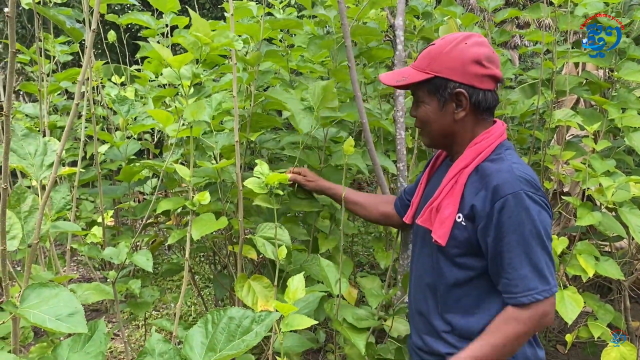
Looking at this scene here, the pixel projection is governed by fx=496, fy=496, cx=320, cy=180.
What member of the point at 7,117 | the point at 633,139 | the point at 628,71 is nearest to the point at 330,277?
the point at 7,117

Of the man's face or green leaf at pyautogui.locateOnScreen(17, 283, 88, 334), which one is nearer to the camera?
green leaf at pyautogui.locateOnScreen(17, 283, 88, 334)

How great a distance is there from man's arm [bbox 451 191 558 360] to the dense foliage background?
494 mm

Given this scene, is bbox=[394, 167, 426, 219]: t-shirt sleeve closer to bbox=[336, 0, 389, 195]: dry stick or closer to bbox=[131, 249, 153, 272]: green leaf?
bbox=[336, 0, 389, 195]: dry stick

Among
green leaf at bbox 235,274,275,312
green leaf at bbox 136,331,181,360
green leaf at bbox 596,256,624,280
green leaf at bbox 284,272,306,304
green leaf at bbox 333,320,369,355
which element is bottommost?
green leaf at bbox 596,256,624,280

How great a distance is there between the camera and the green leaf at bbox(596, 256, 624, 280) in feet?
7.38

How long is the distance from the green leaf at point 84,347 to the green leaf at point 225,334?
0.73ft

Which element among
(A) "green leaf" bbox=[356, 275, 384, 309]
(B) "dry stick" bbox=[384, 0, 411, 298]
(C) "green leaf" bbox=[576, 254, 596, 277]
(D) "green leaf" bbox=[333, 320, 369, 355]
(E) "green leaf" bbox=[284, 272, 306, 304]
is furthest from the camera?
(C) "green leaf" bbox=[576, 254, 596, 277]

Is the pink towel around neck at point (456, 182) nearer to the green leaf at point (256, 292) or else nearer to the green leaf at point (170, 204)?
the green leaf at point (256, 292)

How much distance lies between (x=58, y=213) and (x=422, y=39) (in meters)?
1.89

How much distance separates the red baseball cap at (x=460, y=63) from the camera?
1.50 m

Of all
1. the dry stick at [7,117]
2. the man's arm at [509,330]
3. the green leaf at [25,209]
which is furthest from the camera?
the man's arm at [509,330]

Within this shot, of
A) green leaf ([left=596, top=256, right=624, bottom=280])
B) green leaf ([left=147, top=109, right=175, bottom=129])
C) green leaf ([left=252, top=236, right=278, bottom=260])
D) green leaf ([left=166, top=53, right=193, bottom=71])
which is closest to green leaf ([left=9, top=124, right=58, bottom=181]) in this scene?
green leaf ([left=147, top=109, right=175, bottom=129])

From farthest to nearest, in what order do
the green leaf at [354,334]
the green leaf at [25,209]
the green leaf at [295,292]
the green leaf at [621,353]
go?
1. the green leaf at [621,353]
2. the green leaf at [354,334]
3. the green leaf at [295,292]
4. the green leaf at [25,209]

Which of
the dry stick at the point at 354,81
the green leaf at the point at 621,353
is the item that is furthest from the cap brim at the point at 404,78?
the green leaf at the point at 621,353
